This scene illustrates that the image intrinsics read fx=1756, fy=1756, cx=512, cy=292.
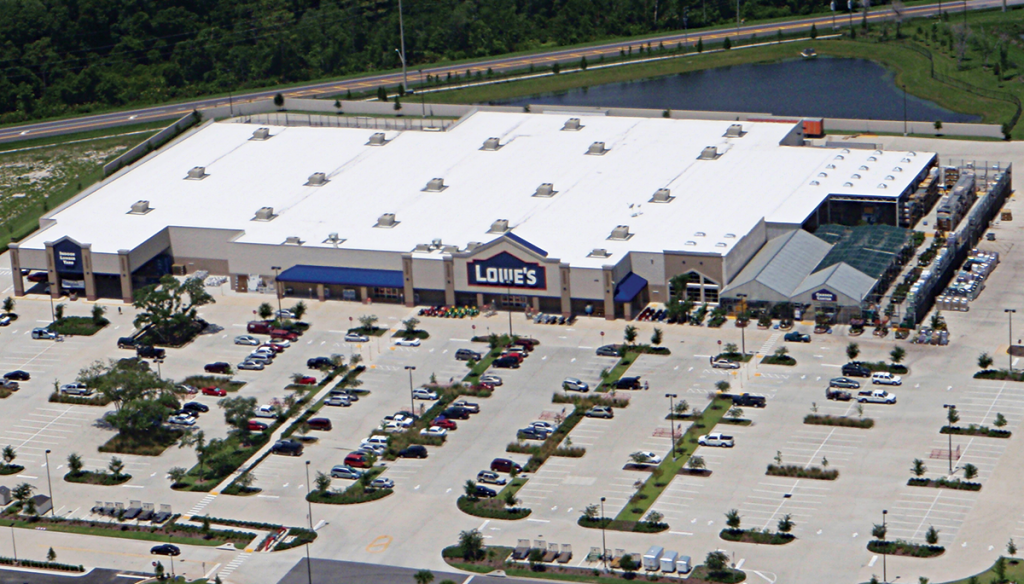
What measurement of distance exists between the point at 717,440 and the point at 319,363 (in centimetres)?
4429

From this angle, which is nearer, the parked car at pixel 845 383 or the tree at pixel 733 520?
the tree at pixel 733 520

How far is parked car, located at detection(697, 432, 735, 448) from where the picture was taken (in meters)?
156

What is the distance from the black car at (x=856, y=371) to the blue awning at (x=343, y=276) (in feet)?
170

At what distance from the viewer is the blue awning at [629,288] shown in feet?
608

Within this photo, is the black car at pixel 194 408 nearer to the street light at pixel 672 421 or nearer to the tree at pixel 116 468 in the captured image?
the tree at pixel 116 468

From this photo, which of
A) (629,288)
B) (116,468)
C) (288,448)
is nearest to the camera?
(116,468)

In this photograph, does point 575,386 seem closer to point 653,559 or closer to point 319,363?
point 319,363

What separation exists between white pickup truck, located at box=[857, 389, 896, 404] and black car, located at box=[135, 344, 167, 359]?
72.0 metres

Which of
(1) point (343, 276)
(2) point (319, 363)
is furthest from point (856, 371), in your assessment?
(1) point (343, 276)

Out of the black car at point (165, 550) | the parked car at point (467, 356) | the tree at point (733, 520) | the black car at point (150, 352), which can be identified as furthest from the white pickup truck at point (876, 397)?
the black car at point (150, 352)

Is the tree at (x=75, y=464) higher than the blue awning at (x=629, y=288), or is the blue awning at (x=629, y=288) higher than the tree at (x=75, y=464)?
the blue awning at (x=629, y=288)

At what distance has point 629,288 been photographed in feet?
614

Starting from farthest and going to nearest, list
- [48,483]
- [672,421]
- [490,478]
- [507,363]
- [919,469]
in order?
[507,363] → [672,421] → [48,483] → [490,478] → [919,469]

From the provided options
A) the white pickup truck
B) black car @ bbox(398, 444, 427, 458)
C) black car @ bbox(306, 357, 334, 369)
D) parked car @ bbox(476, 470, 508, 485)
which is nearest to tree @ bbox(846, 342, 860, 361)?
the white pickup truck
